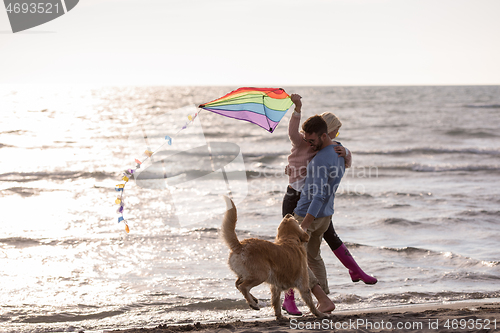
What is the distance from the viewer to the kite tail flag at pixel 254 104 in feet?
16.2

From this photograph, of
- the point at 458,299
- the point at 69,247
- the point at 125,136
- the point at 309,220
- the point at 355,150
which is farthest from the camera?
the point at 125,136

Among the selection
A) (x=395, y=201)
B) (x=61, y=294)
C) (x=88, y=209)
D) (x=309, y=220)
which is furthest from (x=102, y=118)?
(x=309, y=220)

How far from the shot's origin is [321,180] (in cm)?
409

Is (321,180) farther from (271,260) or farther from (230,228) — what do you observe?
(230,228)

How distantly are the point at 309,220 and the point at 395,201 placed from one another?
777 centimetres

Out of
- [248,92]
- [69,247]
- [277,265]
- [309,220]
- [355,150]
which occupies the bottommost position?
[355,150]

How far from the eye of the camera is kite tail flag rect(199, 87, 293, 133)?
4.93m

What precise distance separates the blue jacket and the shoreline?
1.09 metres

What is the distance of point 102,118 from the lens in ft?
121

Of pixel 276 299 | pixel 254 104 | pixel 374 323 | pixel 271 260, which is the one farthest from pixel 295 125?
pixel 374 323

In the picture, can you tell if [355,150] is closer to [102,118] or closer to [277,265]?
[277,265]

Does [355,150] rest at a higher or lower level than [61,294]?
lower

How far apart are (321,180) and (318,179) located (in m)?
0.03

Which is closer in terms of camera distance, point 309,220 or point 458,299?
point 309,220
